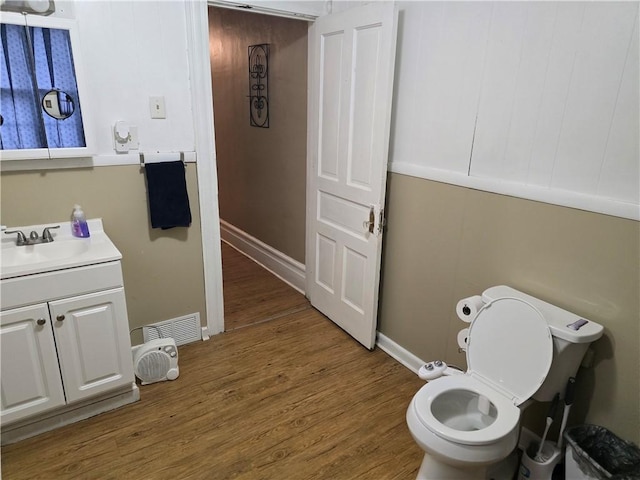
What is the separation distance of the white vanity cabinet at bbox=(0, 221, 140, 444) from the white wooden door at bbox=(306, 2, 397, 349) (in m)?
1.33

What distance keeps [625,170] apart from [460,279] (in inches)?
33.9

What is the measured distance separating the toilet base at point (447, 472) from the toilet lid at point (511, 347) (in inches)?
11.9

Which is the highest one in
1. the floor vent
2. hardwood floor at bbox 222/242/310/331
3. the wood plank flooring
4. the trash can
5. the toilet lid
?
the toilet lid

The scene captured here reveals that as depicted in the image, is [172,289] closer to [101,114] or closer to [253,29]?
[101,114]

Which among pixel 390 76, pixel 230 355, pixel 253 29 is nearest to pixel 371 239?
pixel 390 76

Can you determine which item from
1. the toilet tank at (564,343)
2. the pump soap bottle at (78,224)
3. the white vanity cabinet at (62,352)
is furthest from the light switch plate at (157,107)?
the toilet tank at (564,343)

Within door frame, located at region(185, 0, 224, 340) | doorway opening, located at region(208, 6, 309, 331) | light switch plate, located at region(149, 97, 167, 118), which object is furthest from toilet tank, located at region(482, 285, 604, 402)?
light switch plate, located at region(149, 97, 167, 118)

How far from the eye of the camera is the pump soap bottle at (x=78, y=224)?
2.05 m

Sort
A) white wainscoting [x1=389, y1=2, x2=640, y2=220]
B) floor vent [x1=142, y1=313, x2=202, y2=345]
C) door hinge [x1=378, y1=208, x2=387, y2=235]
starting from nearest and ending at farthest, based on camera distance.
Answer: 1. white wainscoting [x1=389, y1=2, x2=640, y2=220]
2. door hinge [x1=378, y1=208, x2=387, y2=235]
3. floor vent [x1=142, y1=313, x2=202, y2=345]

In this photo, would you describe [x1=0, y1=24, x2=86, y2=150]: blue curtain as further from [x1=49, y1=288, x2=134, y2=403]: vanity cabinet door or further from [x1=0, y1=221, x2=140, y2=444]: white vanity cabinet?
[x1=49, y1=288, x2=134, y2=403]: vanity cabinet door

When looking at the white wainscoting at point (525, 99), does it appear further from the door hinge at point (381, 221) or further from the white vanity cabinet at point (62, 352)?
the white vanity cabinet at point (62, 352)

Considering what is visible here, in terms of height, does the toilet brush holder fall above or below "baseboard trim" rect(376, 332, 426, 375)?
above

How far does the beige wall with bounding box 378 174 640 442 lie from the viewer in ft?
4.93

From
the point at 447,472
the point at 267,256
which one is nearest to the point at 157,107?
the point at 267,256
